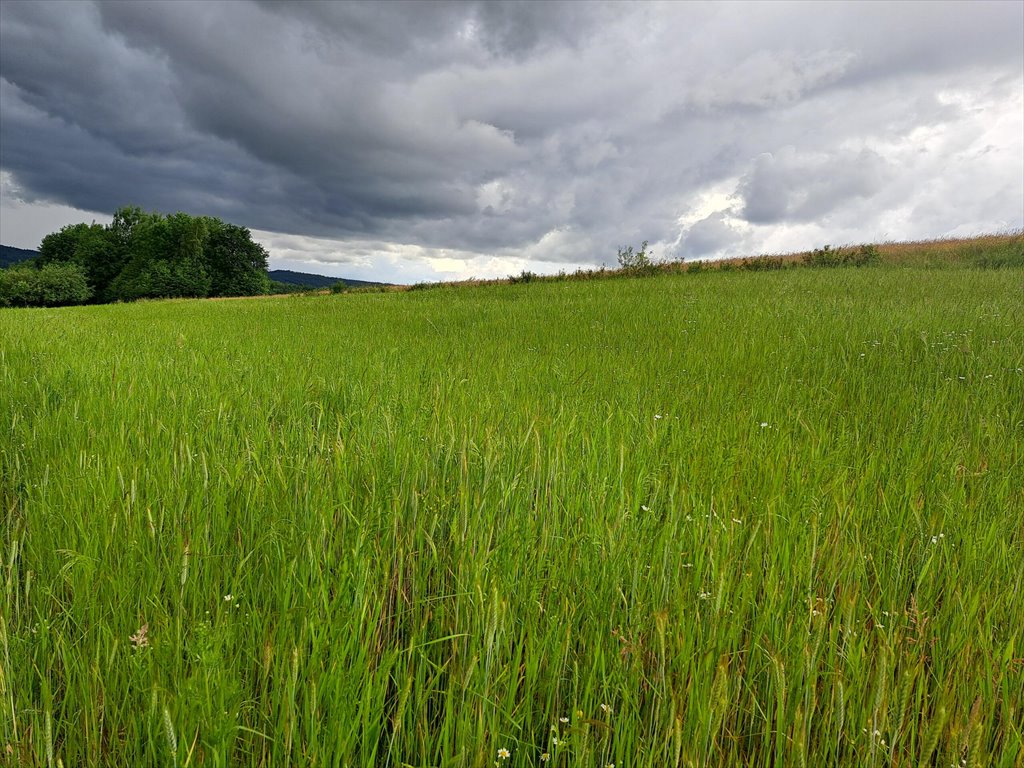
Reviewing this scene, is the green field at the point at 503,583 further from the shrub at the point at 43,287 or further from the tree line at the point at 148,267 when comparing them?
the shrub at the point at 43,287

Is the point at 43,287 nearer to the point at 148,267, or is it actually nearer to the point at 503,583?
the point at 148,267

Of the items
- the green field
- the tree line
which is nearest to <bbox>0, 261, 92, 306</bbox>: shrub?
the tree line

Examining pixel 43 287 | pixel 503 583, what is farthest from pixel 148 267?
pixel 503 583

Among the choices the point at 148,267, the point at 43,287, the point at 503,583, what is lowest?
the point at 503,583

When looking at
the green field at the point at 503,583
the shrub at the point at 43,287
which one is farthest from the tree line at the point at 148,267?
the green field at the point at 503,583

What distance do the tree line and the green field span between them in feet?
240

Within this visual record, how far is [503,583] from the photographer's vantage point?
134 cm

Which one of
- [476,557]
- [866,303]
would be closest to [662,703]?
[476,557]

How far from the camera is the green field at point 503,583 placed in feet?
3.37

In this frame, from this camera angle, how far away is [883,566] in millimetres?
1667

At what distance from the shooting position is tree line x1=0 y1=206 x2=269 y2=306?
208 feet

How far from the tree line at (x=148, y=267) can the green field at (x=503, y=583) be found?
73.1 metres

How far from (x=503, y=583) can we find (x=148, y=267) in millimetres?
80961

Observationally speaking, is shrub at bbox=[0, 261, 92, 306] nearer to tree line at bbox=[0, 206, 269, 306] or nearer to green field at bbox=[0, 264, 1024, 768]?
tree line at bbox=[0, 206, 269, 306]
